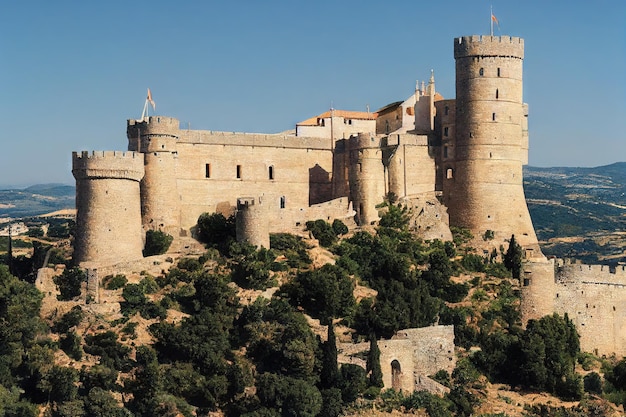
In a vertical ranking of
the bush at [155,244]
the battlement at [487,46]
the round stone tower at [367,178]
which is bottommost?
the bush at [155,244]

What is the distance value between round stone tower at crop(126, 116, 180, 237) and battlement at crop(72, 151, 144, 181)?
2.31m

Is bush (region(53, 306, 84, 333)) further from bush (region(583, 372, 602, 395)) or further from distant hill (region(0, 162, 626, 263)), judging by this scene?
distant hill (region(0, 162, 626, 263))

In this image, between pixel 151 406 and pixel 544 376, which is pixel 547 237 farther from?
pixel 151 406

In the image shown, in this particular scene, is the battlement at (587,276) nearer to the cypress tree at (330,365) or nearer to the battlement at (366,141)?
the battlement at (366,141)

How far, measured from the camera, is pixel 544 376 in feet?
141

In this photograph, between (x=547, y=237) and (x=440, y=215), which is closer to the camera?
(x=440, y=215)

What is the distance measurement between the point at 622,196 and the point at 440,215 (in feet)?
321

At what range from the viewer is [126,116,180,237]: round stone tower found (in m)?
47.6

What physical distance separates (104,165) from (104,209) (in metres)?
1.80

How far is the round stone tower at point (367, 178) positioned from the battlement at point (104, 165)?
10.8 metres

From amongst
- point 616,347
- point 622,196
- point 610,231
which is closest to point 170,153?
point 616,347

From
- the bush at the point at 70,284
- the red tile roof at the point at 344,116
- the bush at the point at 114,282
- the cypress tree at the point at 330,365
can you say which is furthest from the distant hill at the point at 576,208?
the bush at the point at 70,284

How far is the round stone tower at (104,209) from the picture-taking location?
4431cm

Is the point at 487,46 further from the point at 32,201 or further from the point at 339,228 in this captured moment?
the point at 32,201
